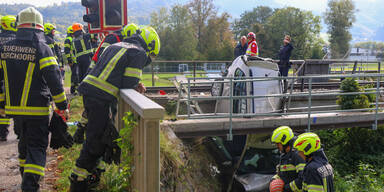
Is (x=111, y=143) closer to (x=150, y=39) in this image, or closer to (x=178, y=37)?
(x=150, y=39)

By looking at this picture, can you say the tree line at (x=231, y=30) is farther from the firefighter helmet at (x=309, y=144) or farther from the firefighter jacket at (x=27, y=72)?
the firefighter jacket at (x=27, y=72)

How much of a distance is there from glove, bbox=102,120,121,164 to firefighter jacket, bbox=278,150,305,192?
8.18 feet

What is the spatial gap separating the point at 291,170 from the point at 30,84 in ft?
12.1

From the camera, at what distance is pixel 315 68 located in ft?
51.9

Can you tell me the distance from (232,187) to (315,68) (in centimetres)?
948

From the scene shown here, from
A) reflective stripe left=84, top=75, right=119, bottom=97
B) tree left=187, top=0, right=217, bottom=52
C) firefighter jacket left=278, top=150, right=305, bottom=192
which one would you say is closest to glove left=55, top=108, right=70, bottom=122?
reflective stripe left=84, top=75, right=119, bottom=97

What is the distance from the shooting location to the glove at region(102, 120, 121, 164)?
3.67m

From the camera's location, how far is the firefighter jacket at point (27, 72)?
3795mm

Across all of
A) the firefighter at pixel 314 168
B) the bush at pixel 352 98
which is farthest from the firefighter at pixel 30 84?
the bush at pixel 352 98

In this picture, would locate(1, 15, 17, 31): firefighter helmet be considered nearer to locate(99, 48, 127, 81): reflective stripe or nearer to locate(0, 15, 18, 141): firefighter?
locate(0, 15, 18, 141): firefighter

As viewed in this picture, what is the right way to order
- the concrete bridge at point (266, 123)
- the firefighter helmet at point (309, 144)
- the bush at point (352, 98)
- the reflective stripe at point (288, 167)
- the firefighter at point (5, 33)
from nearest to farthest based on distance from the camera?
1. the firefighter helmet at point (309, 144)
2. the reflective stripe at point (288, 167)
3. the firefighter at point (5, 33)
4. the concrete bridge at point (266, 123)
5. the bush at point (352, 98)

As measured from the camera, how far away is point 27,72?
150 inches

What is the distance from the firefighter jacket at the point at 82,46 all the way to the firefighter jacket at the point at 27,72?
221 inches

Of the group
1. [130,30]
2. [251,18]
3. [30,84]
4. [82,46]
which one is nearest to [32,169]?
[30,84]
